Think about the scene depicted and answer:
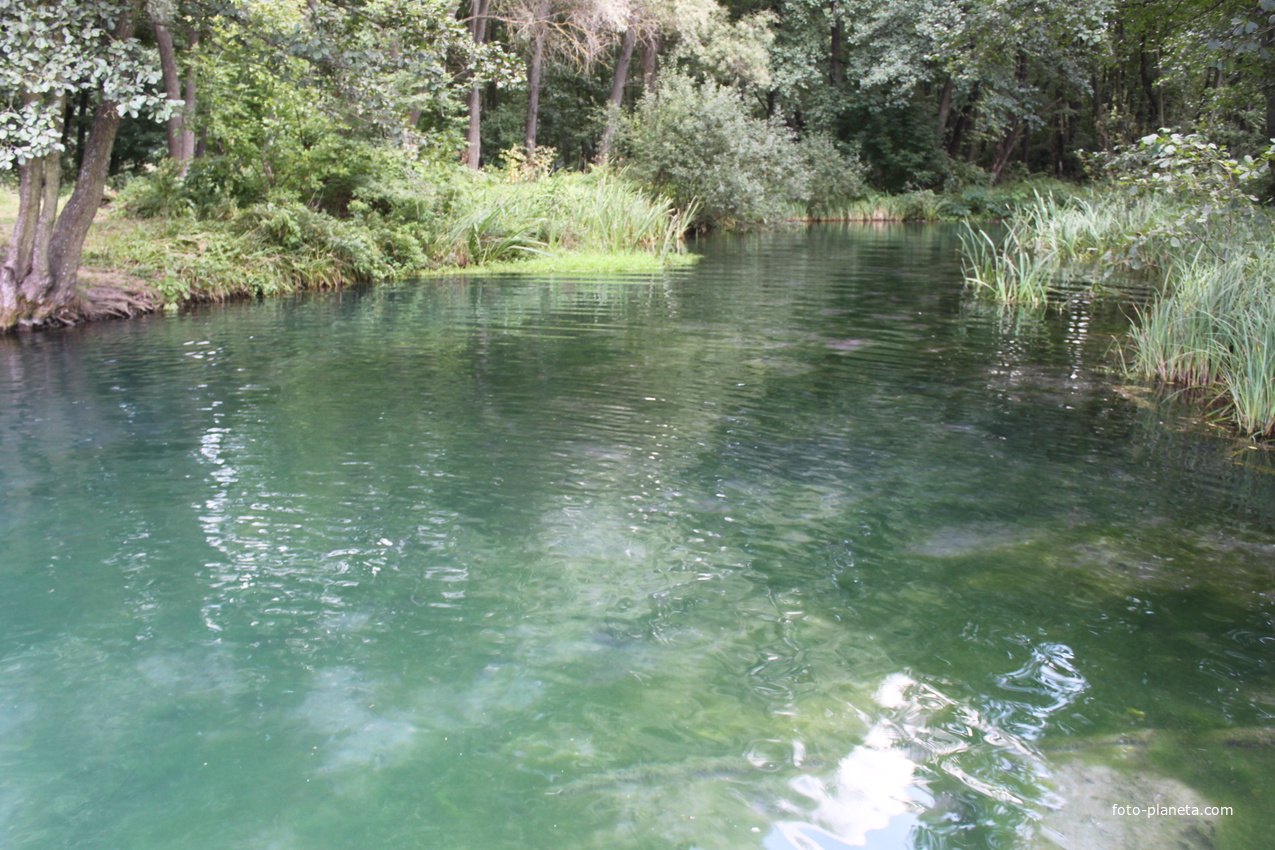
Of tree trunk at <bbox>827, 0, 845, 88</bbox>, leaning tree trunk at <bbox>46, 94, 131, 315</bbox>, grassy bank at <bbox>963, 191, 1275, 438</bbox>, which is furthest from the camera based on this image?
tree trunk at <bbox>827, 0, 845, 88</bbox>

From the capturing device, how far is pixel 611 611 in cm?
368

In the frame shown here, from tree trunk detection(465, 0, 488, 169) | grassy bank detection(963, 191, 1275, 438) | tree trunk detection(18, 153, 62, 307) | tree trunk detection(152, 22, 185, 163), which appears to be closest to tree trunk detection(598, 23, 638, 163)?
tree trunk detection(465, 0, 488, 169)

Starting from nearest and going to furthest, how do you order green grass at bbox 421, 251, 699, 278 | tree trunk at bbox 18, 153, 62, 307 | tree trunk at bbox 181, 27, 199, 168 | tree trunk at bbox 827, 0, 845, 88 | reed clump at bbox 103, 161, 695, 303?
tree trunk at bbox 18, 153, 62, 307 → reed clump at bbox 103, 161, 695, 303 → tree trunk at bbox 181, 27, 199, 168 → green grass at bbox 421, 251, 699, 278 → tree trunk at bbox 827, 0, 845, 88

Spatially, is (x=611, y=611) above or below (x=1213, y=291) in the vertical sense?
below

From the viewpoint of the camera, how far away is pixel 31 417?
6461 mm

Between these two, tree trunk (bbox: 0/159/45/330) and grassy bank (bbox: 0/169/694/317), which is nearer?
tree trunk (bbox: 0/159/45/330)

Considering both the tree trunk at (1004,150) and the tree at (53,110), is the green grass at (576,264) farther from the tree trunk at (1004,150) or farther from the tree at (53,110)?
the tree trunk at (1004,150)

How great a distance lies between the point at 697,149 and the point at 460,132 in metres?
7.34

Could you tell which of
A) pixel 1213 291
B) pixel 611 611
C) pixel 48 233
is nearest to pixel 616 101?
pixel 48 233

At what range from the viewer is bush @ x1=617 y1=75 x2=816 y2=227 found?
24.2 metres

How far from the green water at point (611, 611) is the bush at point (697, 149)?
59.2 feet

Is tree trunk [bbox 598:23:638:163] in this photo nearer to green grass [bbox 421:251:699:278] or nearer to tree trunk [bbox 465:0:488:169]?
tree trunk [bbox 465:0:488:169]

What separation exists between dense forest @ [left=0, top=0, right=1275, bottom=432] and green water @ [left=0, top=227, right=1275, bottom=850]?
2.56 meters

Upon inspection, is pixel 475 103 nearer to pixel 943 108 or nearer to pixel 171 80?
pixel 171 80
